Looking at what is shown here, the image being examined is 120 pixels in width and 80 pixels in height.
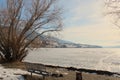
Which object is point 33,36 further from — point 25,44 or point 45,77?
point 45,77

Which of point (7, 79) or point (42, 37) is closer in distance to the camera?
point (7, 79)

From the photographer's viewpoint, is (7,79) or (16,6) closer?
(7,79)

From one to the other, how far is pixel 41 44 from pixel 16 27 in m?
4.05

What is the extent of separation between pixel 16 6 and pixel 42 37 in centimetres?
522

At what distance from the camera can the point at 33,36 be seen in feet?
117

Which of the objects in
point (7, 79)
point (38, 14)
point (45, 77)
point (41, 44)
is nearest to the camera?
point (7, 79)

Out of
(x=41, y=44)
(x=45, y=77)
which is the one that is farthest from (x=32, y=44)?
(x=45, y=77)

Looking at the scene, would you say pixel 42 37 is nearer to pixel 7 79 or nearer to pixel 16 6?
pixel 16 6

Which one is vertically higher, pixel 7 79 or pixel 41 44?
pixel 41 44

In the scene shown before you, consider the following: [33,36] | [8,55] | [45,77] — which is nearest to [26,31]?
[33,36]

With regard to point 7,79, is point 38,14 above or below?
above

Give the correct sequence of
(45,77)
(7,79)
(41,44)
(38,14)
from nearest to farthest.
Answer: (7,79)
(45,77)
(38,14)
(41,44)

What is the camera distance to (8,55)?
34625 mm

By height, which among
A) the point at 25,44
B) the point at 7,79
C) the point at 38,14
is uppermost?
the point at 38,14
